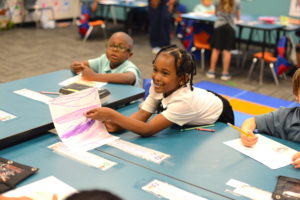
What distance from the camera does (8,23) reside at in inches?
318

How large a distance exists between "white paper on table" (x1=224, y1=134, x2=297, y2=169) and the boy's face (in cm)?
116

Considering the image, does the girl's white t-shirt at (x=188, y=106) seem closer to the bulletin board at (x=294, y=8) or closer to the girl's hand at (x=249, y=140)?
the girl's hand at (x=249, y=140)

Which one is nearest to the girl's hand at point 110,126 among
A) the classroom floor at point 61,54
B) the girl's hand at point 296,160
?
the girl's hand at point 296,160

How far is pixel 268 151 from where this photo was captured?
1737 millimetres

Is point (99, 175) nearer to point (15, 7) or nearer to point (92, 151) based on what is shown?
point (92, 151)

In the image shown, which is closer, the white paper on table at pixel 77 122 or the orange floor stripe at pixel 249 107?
the white paper on table at pixel 77 122

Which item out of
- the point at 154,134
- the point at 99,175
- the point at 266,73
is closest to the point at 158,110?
the point at 154,134

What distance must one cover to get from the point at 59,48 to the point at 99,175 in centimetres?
557

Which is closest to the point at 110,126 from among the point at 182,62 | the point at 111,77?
the point at 182,62

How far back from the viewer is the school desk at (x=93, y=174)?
1.38 metres

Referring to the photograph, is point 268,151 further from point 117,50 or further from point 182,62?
point 117,50

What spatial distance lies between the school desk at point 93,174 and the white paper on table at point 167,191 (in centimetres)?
2

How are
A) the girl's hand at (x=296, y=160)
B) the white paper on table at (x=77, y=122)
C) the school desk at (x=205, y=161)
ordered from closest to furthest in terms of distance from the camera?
1. the school desk at (x=205, y=161)
2. the girl's hand at (x=296, y=160)
3. the white paper on table at (x=77, y=122)

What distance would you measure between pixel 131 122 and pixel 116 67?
102 cm
